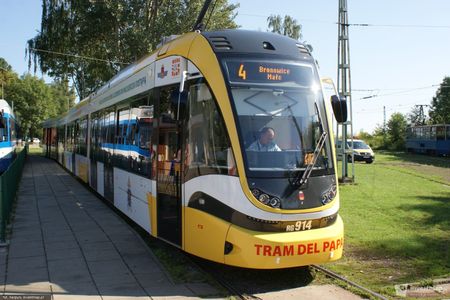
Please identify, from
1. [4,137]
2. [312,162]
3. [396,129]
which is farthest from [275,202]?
[396,129]

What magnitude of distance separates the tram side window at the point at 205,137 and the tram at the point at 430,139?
148 feet

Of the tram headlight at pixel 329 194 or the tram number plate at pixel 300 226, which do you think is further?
the tram headlight at pixel 329 194

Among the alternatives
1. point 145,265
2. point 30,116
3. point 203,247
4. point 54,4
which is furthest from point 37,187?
point 30,116

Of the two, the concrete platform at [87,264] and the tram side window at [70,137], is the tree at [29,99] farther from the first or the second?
the concrete platform at [87,264]

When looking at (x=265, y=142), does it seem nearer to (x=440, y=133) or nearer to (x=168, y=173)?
(x=168, y=173)

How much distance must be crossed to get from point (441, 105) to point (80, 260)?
78.8 m

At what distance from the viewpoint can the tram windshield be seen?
6.43 metres

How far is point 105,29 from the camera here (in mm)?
26641

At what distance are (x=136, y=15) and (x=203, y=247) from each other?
20227 millimetres

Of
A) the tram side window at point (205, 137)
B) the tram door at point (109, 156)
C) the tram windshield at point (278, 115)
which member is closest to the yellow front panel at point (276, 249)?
the tram windshield at point (278, 115)

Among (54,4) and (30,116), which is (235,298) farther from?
(30,116)

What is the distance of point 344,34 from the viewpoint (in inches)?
760

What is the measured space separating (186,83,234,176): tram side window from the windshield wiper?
2.99 ft

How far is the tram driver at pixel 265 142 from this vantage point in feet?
21.0
